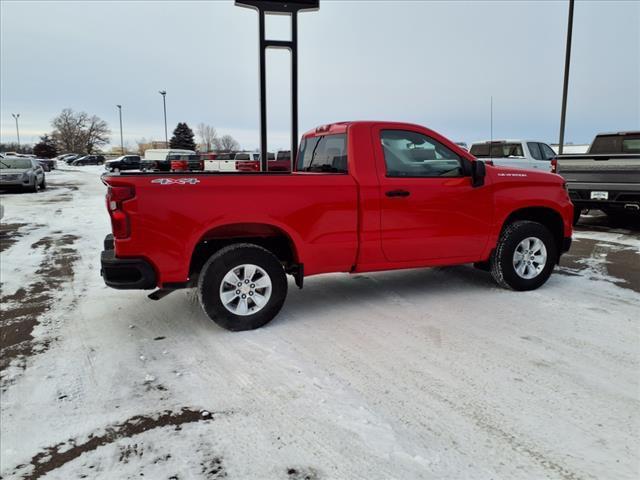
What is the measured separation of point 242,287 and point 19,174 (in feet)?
62.5

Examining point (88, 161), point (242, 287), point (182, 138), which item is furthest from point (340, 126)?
point (182, 138)

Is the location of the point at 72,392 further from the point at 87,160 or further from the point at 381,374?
the point at 87,160

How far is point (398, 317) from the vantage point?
16.0ft

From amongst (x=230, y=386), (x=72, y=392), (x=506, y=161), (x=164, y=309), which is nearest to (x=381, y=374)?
(x=230, y=386)

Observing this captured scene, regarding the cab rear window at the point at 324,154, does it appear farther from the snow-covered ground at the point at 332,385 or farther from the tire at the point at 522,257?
the tire at the point at 522,257

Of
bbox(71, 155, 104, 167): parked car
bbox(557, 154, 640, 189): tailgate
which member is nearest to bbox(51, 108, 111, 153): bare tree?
bbox(71, 155, 104, 167): parked car

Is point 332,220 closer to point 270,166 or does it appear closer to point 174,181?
point 174,181

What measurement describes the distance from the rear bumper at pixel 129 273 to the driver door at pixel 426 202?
221cm

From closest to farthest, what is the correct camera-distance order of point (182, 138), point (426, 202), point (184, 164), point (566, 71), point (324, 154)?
point (426, 202), point (324, 154), point (184, 164), point (566, 71), point (182, 138)

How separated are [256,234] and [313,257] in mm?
574

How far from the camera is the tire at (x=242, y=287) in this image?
4359 millimetres

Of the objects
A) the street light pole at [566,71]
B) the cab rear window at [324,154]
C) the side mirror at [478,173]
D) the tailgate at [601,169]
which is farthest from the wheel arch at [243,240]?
the street light pole at [566,71]

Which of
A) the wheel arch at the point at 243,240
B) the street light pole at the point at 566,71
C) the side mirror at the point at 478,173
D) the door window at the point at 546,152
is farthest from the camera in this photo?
the street light pole at the point at 566,71

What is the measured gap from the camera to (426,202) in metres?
5.12
